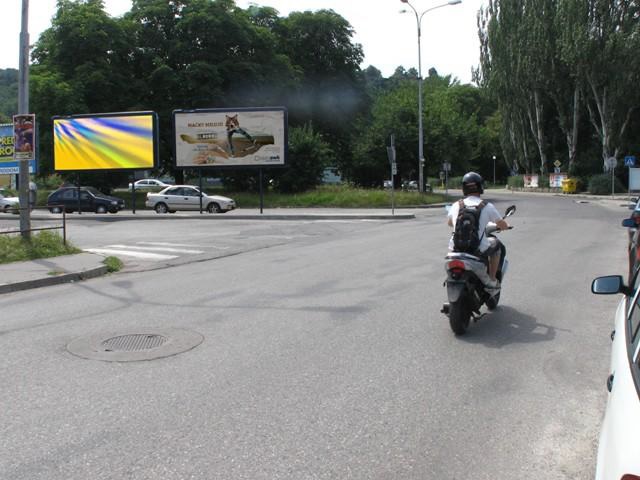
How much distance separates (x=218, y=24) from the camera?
130 ft

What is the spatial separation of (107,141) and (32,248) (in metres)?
19.2

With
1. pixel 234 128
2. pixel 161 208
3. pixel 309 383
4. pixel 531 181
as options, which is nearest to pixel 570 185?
pixel 531 181

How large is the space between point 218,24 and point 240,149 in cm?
1286

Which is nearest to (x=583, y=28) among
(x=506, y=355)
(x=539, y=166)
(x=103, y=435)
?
(x=539, y=166)

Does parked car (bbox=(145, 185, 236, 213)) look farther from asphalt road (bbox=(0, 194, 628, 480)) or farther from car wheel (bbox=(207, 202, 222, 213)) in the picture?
asphalt road (bbox=(0, 194, 628, 480))

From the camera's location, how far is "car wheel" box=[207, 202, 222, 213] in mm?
31531

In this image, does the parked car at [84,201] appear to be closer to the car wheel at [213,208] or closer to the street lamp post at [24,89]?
the car wheel at [213,208]

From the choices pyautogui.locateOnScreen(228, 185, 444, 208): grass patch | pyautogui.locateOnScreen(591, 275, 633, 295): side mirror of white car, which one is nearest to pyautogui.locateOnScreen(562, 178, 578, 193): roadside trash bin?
pyautogui.locateOnScreen(228, 185, 444, 208): grass patch

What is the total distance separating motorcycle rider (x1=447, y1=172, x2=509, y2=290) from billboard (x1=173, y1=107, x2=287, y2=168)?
24.7 m

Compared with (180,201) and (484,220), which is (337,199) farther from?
(484,220)

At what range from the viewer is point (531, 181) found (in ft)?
197

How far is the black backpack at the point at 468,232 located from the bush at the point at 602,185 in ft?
150

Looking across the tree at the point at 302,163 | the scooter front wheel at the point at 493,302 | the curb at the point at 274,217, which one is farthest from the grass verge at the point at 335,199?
the scooter front wheel at the point at 493,302

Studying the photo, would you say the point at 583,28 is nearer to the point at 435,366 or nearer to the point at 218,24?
the point at 218,24
